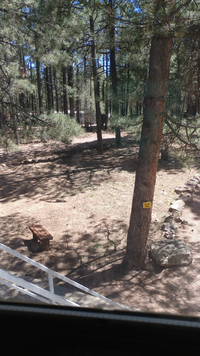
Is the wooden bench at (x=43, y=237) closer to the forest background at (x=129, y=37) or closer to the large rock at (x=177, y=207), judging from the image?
the forest background at (x=129, y=37)

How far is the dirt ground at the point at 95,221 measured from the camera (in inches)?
177

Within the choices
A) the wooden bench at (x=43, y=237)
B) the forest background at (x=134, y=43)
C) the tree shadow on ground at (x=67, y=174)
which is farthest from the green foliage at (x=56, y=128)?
the tree shadow on ground at (x=67, y=174)

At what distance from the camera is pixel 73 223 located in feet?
23.1

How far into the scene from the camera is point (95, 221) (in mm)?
7086

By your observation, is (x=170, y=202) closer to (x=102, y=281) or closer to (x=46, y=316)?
(x=102, y=281)

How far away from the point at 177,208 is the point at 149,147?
3365 mm

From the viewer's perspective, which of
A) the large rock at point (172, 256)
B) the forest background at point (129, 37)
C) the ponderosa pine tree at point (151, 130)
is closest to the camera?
the ponderosa pine tree at point (151, 130)

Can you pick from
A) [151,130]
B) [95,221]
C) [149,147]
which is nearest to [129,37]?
[151,130]

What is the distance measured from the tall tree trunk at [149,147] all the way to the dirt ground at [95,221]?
51cm

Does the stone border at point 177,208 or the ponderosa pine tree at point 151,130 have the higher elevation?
the ponderosa pine tree at point 151,130

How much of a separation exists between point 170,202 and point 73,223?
300 cm

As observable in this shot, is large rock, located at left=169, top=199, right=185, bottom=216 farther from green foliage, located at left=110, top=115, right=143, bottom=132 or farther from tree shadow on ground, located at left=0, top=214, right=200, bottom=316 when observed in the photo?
green foliage, located at left=110, top=115, right=143, bottom=132

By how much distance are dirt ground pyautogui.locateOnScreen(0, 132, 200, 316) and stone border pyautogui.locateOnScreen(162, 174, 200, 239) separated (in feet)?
0.56

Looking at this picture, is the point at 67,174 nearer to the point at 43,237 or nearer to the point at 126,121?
the point at 126,121
